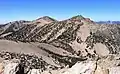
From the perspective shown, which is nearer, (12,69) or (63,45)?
(12,69)

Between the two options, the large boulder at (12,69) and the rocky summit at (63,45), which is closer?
the large boulder at (12,69)

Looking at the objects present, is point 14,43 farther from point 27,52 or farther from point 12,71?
point 12,71

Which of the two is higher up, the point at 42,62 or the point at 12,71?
the point at 12,71

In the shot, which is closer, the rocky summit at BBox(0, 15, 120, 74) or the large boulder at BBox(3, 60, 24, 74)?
the large boulder at BBox(3, 60, 24, 74)

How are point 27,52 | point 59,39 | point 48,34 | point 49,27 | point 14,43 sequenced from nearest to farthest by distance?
point 27,52 < point 14,43 < point 59,39 < point 48,34 < point 49,27

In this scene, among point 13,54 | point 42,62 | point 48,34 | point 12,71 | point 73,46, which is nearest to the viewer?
point 12,71

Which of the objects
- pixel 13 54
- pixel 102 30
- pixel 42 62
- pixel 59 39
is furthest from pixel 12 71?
pixel 102 30

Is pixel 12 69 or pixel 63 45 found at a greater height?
pixel 12 69

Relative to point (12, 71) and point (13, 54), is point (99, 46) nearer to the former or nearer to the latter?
point (13, 54)

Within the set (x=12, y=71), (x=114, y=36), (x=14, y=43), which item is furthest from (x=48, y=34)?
(x=12, y=71)

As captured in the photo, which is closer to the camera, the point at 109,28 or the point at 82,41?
the point at 82,41
